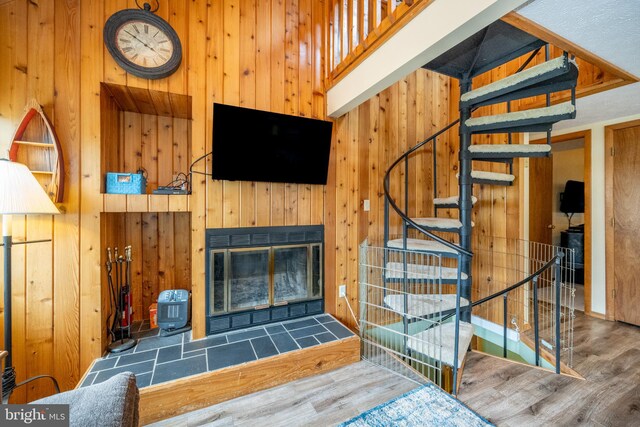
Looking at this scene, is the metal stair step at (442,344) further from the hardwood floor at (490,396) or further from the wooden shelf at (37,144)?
the wooden shelf at (37,144)

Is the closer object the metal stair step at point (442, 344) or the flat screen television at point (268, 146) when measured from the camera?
the metal stair step at point (442, 344)

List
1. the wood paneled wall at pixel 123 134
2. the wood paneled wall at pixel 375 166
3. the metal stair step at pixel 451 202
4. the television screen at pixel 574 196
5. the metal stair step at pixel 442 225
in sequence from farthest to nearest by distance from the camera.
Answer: the television screen at pixel 574 196 < the wood paneled wall at pixel 375 166 < the metal stair step at pixel 451 202 < the metal stair step at pixel 442 225 < the wood paneled wall at pixel 123 134

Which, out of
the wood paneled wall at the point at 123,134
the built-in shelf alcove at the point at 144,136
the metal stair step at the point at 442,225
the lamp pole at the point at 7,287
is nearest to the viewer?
the lamp pole at the point at 7,287

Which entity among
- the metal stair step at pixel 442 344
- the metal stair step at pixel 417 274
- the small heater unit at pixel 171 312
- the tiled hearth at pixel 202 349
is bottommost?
the tiled hearth at pixel 202 349

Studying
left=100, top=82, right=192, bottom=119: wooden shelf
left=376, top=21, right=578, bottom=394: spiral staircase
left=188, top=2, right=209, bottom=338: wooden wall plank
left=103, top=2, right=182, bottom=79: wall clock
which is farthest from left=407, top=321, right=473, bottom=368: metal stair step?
left=103, top=2, right=182, bottom=79: wall clock

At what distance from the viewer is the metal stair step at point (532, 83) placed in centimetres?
174

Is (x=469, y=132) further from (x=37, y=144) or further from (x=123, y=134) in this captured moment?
(x=37, y=144)

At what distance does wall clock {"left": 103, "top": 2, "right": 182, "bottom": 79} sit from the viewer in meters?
2.00

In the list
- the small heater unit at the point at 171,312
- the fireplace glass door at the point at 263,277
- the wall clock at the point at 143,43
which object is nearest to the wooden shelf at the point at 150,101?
the wall clock at the point at 143,43

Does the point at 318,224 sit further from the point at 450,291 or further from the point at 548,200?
the point at 548,200

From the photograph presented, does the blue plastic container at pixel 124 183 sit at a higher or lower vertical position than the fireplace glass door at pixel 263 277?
higher

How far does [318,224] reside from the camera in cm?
278

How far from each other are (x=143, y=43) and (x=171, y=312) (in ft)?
7.24

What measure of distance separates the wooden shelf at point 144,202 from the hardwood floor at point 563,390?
2.59 meters
